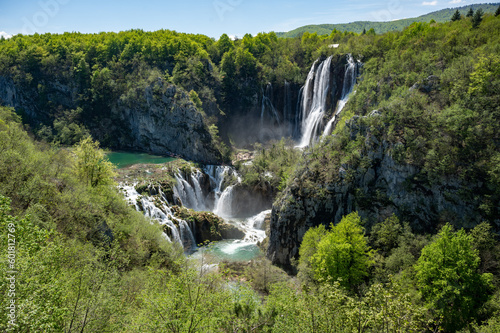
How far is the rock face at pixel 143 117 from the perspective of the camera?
2131 inches

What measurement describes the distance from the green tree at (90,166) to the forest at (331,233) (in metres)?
0.12

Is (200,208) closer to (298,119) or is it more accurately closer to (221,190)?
(221,190)

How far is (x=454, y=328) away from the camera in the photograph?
708 inches

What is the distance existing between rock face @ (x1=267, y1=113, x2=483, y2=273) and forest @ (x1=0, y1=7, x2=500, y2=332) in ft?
0.48

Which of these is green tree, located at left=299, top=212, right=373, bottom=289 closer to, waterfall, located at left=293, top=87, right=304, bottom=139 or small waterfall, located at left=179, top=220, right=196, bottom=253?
small waterfall, located at left=179, top=220, right=196, bottom=253

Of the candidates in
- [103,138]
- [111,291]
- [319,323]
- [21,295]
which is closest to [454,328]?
[319,323]

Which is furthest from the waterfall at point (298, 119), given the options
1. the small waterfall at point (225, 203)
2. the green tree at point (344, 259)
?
the green tree at point (344, 259)

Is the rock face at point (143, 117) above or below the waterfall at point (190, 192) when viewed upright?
above

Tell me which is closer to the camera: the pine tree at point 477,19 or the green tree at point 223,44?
the pine tree at point 477,19

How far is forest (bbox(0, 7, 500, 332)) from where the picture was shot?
35.1ft

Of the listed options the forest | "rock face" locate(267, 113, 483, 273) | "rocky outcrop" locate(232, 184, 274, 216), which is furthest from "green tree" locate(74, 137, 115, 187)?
"rocky outcrop" locate(232, 184, 274, 216)

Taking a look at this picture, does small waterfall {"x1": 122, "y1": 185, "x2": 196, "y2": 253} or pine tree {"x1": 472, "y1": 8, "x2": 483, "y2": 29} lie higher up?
pine tree {"x1": 472, "y1": 8, "x2": 483, "y2": 29}

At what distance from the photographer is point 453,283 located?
1803 centimetres

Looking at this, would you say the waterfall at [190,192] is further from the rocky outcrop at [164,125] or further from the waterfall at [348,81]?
the waterfall at [348,81]
